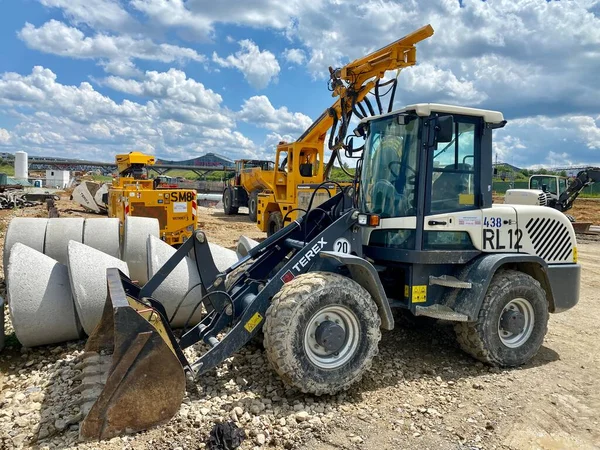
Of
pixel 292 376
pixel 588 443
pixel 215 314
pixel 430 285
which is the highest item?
pixel 430 285

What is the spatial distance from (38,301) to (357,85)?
8.84 m

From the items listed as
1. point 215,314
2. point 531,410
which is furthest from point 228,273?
point 531,410

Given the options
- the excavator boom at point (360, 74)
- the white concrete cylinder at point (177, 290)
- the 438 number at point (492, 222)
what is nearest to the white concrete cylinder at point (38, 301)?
the white concrete cylinder at point (177, 290)

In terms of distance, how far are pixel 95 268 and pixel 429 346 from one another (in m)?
3.73

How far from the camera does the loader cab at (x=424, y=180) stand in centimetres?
451

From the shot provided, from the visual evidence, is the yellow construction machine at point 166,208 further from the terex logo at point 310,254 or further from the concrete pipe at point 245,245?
the terex logo at point 310,254

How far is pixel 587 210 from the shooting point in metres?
25.8

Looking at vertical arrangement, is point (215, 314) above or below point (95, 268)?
below

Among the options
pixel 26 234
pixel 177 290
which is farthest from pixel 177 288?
pixel 26 234

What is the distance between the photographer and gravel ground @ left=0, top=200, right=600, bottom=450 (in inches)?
133

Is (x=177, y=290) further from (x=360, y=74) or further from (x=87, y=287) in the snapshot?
(x=360, y=74)

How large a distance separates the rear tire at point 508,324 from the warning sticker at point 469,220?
1.93 feet

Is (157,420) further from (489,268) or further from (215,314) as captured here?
(489,268)

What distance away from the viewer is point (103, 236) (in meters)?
6.80
